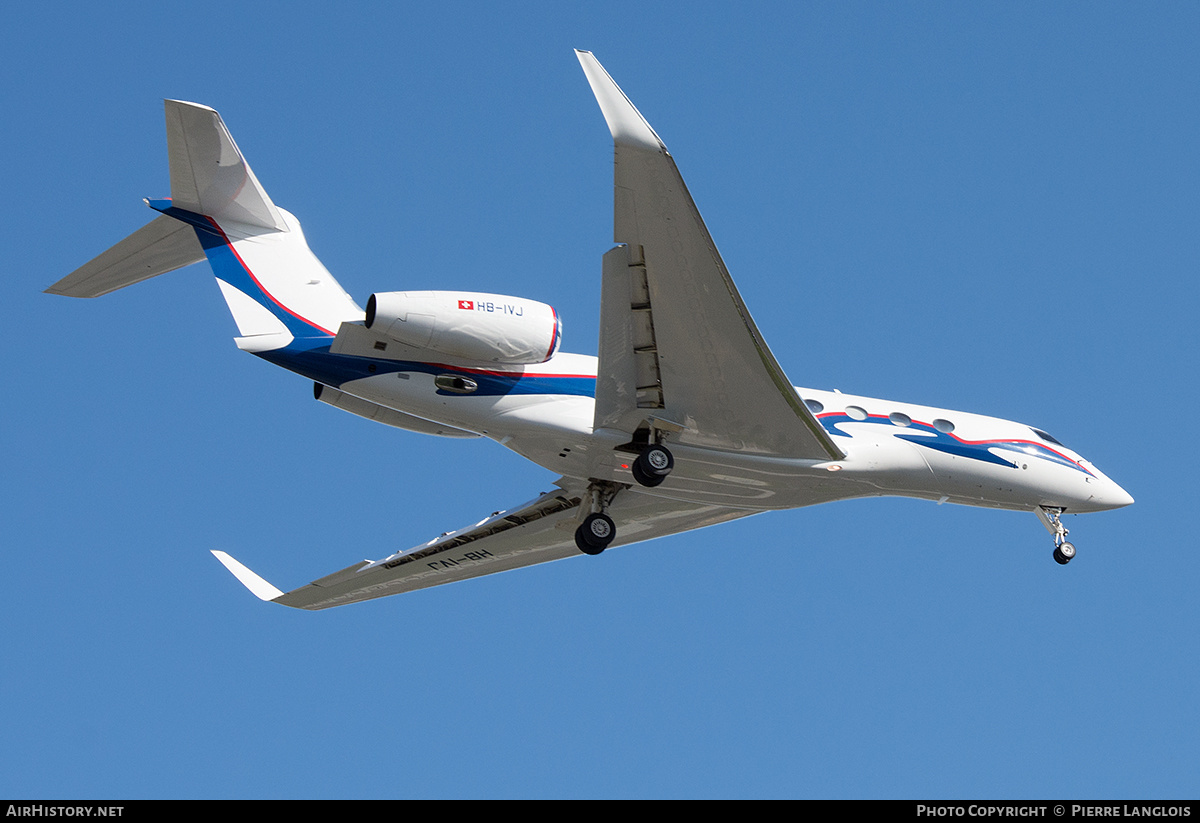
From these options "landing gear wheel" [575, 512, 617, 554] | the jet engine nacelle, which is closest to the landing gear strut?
"landing gear wheel" [575, 512, 617, 554]

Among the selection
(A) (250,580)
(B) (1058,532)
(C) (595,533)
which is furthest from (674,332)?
(A) (250,580)

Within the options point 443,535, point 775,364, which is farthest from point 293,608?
point 775,364

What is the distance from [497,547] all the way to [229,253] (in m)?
6.43

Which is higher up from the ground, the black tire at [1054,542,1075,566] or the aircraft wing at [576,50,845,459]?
the aircraft wing at [576,50,845,459]

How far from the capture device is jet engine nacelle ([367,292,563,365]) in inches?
576

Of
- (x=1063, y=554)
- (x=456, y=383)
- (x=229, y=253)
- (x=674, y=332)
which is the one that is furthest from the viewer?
(x=1063, y=554)

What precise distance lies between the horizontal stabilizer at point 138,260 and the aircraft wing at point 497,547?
6.04m

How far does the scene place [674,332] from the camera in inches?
579

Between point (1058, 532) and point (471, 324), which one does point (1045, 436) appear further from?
point (471, 324)

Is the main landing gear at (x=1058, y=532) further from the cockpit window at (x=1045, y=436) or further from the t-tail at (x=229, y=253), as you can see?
the t-tail at (x=229, y=253)

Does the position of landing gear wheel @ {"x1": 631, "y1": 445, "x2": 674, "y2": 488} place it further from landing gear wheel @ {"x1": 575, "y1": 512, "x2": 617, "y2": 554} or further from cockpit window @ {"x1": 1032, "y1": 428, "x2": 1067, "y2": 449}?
cockpit window @ {"x1": 1032, "y1": 428, "x2": 1067, "y2": 449}

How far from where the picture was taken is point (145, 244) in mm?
16422

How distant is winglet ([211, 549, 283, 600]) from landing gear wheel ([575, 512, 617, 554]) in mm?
6386

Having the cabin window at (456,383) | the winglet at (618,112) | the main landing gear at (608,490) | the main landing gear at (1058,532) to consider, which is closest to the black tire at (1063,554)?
the main landing gear at (1058,532)
